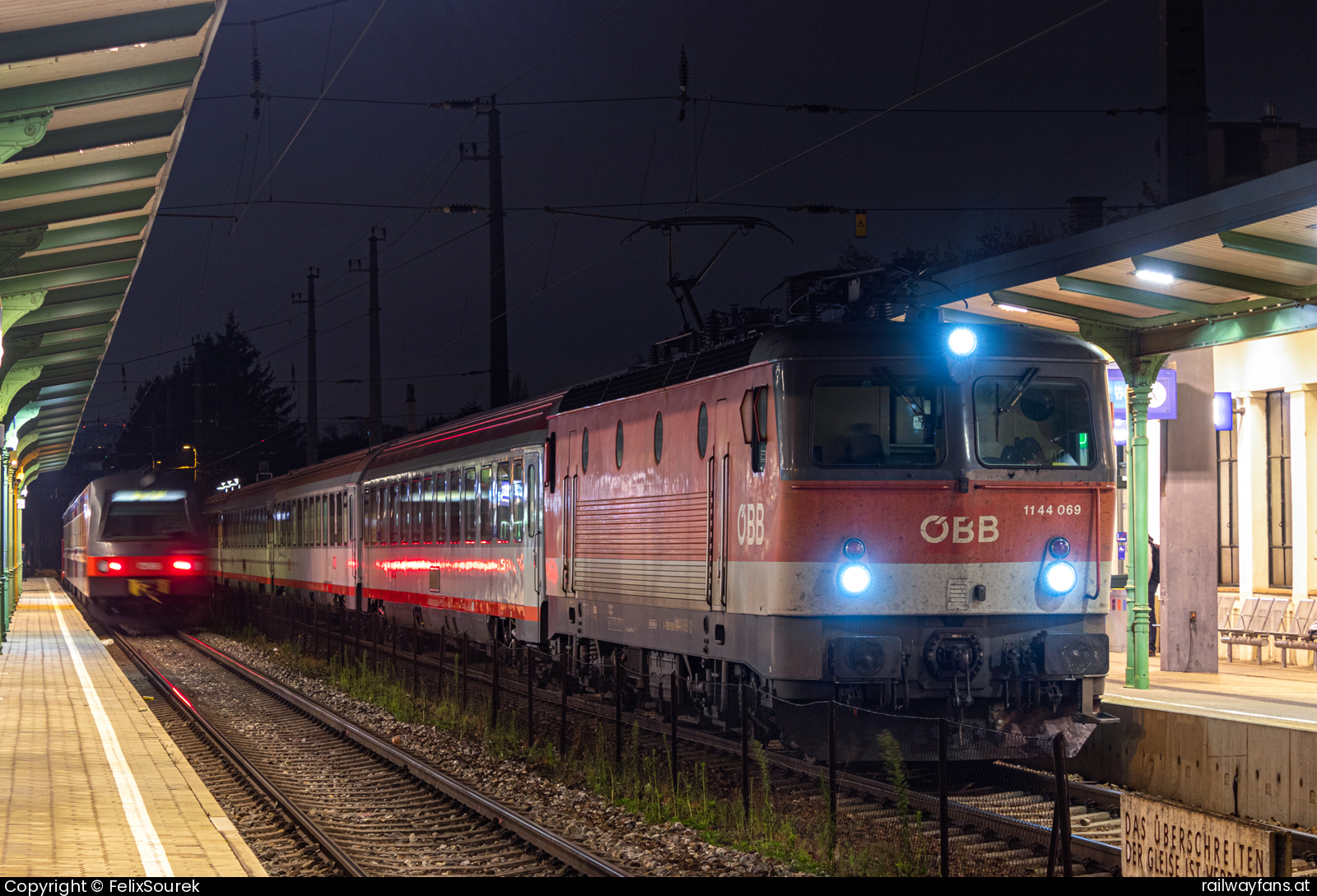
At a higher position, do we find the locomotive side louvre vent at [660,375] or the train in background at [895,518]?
the locomotive side louvre vent at [660,375]

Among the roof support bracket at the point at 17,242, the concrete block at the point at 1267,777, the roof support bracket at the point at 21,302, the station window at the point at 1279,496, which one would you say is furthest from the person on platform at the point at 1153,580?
the roof support bracket at the point at 21,302

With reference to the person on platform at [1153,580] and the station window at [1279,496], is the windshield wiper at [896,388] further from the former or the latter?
the person on platform at [1153,580]

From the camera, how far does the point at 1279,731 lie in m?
9.89

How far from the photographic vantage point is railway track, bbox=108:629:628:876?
31.8 feet

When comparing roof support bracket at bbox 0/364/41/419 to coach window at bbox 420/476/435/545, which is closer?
coach window at bbox 420/476/435/545

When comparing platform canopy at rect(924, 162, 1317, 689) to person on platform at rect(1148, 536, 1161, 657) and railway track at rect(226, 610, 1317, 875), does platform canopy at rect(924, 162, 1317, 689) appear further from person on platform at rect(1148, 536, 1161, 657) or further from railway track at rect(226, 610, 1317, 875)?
railway track at rect(226, 610, 1317, 875)

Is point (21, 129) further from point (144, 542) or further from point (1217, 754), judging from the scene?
point (144, 542)

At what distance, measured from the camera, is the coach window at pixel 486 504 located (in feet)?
64.3

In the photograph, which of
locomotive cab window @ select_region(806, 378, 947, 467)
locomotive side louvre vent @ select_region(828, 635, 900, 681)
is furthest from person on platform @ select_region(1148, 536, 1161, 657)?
locomotive side louvre vent @ select_region(828, 635, 900, 681)

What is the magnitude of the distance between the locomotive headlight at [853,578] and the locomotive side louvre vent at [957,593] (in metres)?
0.66

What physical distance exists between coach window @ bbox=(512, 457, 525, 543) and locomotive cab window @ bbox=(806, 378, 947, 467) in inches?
300

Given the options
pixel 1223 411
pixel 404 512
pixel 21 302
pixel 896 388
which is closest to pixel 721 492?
pixel 896 388
